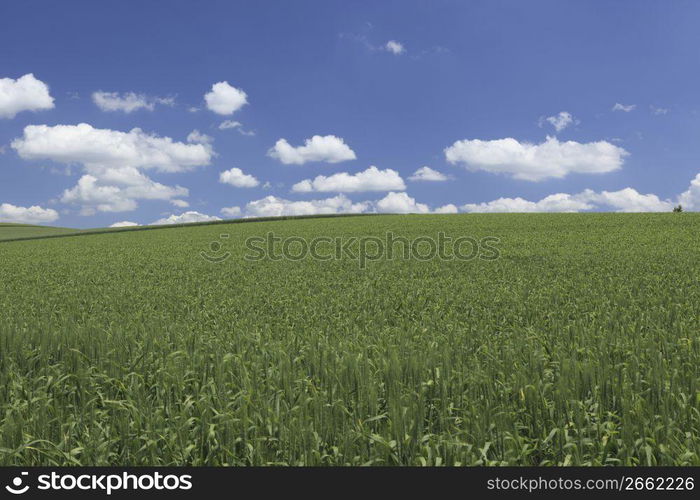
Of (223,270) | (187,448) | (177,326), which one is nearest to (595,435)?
(187,448)

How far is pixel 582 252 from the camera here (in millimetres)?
24016

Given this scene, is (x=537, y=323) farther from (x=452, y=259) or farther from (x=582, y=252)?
(x=582, y=252)
